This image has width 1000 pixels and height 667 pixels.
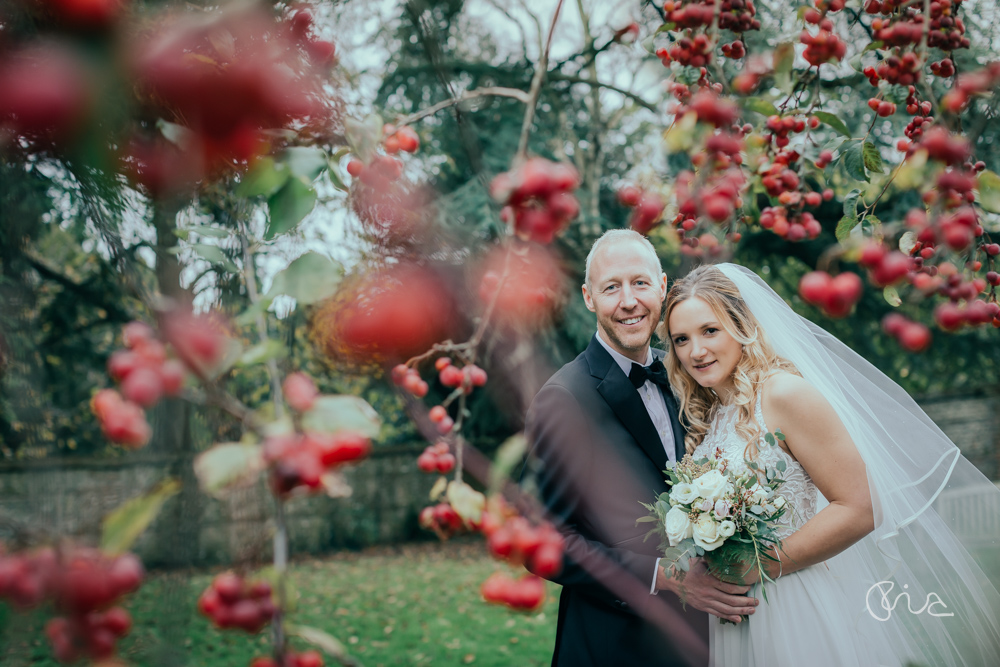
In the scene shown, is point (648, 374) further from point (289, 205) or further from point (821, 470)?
point (289, 205)

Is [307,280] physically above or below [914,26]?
below

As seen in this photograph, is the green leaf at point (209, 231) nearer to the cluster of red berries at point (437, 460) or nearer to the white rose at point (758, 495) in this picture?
the cluster of red berries at point (437, 460)

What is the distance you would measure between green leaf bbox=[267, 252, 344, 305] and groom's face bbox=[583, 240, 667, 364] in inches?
51.4

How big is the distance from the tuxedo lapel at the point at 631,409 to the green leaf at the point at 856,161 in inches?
34.4

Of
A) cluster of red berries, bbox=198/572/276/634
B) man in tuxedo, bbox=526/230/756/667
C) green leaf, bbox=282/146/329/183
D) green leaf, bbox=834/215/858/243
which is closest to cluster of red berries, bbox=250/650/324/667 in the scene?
cluster of red berries, bbox=198/572/276/634

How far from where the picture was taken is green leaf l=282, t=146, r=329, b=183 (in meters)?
0.84

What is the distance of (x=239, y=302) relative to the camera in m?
1.29

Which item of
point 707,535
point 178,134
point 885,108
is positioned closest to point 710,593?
point 707,535

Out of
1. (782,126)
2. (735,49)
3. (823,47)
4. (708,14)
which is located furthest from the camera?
(735,49)

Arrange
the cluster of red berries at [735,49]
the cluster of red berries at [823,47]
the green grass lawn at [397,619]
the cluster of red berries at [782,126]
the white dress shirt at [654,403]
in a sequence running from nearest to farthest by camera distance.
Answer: the cluster of red berries at [823,47], the cluster of red berries at [782,126], the cluster of red berries at [735,49], the white dress shirt at [654,403], the green grass lawn at [397,619]

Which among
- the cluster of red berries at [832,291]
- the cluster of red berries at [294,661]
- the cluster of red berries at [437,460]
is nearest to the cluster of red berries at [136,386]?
the cluster of red berries at [294,661]

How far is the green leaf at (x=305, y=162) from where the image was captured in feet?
2.76

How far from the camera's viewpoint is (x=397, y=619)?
18.1 feet

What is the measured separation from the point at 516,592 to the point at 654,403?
4.34ft
